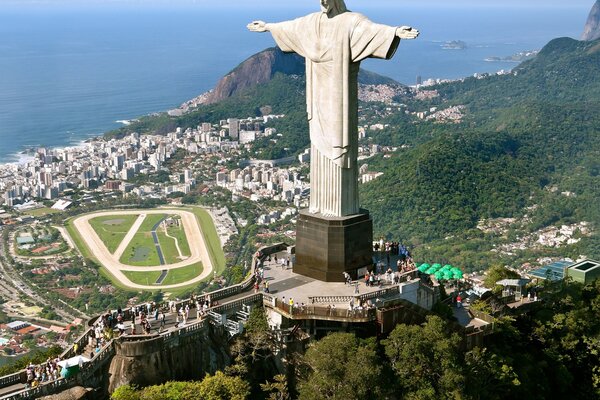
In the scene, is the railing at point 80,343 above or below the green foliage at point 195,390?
above

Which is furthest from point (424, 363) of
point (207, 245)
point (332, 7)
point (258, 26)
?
point (207, 245)

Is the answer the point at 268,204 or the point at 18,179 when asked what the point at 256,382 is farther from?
the point at 18,179

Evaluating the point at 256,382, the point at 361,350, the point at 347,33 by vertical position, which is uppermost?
the point at 347,33

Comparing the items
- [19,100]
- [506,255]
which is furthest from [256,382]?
[19,100]

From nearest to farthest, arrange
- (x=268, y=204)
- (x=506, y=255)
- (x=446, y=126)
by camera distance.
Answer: (x=506, y=255)
(x=268, y=204)
(x=446, y=126)

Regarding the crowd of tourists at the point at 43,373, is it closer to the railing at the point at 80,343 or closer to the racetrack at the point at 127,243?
the railing at the point at 80,343

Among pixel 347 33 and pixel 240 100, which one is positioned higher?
pixel 347 33

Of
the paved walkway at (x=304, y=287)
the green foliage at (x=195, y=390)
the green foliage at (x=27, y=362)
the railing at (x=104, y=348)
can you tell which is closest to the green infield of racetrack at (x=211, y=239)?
the paved walkway at (x=304, y=287)
